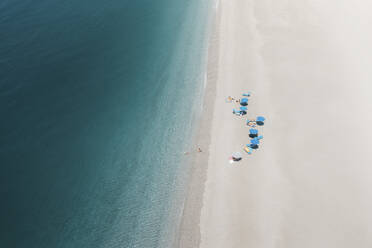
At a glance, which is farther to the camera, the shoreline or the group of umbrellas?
the group of umbrellas

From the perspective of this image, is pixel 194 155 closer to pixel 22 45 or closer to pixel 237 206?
pixel 237 206

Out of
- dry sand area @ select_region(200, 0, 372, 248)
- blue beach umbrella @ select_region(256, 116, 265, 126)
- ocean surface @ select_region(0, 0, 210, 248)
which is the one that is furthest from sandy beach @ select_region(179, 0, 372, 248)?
ocean surface @ select_region(0, 0, 210, 248)

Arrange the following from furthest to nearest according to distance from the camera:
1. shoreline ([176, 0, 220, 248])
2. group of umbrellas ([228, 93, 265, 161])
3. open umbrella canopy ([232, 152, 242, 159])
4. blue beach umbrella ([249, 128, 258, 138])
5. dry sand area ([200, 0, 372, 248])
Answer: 1. blue beach umbrella ([249, 128, 258, 138])
2. group of umbrellas ([228, 93, 265, 161])
3. open umbrella canopy ([232, 152, 242, 159])
4. shoreline ([176, 0, 220, 248])
5. dry sand area ([200, 0, 372, 248])

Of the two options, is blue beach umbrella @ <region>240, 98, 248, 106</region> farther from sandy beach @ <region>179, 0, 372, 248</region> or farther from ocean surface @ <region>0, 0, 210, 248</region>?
ocean surface @ <region>0, 0, 210, 248</region>

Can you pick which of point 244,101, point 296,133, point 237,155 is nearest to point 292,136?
point 296,133

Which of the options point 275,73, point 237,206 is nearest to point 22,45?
point 275,73

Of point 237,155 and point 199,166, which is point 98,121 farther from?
point 237,155
